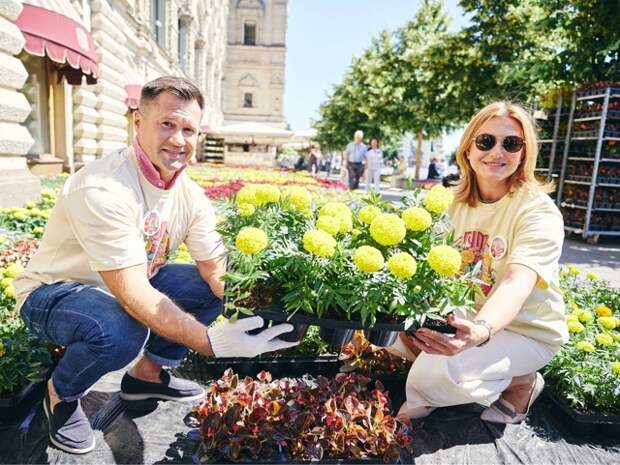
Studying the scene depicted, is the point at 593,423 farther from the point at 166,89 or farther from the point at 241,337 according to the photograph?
the point at 166,89

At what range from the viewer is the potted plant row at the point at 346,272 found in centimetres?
167

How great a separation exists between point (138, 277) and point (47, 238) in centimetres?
61

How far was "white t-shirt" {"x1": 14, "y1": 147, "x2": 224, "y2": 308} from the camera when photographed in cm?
197

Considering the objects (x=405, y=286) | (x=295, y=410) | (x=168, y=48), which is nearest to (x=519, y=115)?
(x=405, y=286)

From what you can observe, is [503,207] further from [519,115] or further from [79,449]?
[79,449]

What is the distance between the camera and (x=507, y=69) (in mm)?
9828

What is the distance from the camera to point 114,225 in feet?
6.48

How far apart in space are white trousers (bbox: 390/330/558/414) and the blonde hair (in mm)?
814

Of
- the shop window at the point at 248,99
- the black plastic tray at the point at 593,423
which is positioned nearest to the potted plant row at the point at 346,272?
the black plastic tray at the point at 593,423

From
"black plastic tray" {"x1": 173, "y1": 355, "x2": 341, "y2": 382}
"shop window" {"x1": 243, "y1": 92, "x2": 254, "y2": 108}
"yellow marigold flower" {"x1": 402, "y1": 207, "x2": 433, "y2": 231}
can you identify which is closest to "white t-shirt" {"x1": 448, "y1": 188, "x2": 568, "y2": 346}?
"yellow marigold flower" {"x1": 402, "y1": 207, "x2": 433, "y2": 231}

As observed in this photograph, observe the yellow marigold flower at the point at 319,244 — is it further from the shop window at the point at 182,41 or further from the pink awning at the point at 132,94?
the shop window at the point at 182,41

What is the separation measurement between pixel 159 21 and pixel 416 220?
73.1 feet

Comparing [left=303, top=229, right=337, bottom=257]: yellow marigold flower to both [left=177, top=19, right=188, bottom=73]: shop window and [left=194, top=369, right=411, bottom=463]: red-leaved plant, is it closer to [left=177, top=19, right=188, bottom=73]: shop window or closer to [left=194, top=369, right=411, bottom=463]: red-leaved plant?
[left=194, top=369, right=411, bottom=463]: red-leaved plant

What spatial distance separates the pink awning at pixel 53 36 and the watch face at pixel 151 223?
18.1ft
